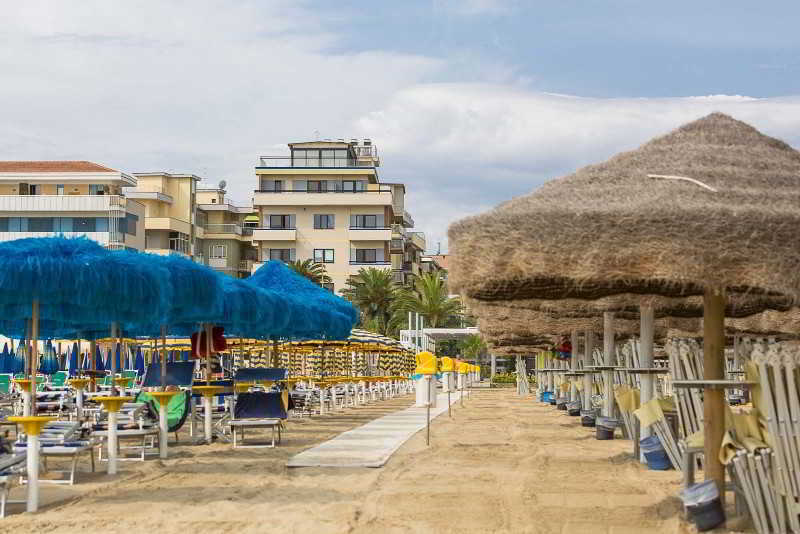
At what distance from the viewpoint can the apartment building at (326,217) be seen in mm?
72625

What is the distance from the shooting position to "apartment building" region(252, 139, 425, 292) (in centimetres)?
7262

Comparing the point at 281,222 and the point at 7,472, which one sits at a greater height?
the point at 281,222

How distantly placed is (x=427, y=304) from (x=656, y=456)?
56813 millimetres

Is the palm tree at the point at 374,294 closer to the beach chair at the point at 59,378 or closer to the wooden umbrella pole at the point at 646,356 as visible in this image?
the beach chair at the point at 59,378

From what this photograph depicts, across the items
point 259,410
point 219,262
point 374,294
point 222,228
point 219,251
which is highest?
point 222,228

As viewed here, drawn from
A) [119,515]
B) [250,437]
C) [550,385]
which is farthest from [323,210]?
[119,515]

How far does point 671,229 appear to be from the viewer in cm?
673

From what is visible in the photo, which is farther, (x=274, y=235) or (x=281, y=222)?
(x=281, y=222)

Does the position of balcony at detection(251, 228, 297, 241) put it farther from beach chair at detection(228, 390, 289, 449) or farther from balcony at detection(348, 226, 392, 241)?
beach chair at detection(228, 390, 289, 449)

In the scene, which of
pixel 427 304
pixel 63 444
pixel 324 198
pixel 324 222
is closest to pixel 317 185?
pixel 324 198

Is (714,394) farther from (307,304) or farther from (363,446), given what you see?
(307,304)

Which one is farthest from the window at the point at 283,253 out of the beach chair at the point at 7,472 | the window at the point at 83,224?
the beach chair at the point at 7,472

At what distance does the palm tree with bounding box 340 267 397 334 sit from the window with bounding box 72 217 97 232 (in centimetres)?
1693

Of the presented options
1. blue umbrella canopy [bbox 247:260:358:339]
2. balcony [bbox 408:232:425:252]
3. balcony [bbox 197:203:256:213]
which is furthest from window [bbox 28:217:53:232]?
blue umbrella canopy [bbox 247:260:358:339]
